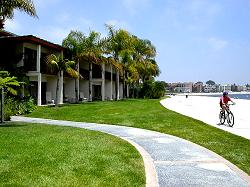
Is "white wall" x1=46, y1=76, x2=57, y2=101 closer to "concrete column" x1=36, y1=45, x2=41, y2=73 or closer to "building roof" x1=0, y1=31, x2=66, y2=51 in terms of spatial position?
"building roof" x1=0, y1=31, x2=66, y2=51

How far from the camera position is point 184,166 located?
9.27 meters

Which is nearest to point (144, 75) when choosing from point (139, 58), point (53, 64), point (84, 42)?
point (139, 58)

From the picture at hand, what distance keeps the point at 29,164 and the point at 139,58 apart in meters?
55.7

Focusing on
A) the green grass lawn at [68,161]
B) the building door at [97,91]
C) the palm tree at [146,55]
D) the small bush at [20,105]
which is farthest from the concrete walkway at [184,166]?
the palm tree at [146,55]

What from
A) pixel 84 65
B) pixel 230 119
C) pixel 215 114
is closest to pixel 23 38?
pixel 215 114

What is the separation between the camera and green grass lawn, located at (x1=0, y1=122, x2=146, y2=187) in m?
7.56

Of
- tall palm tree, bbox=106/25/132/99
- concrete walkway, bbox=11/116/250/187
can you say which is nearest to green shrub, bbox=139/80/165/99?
tall palm tree, bbox=106/25/132/99

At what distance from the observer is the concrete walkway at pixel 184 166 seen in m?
7.84

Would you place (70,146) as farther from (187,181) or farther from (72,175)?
(187,181)

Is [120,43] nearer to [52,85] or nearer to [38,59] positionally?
[52,85]

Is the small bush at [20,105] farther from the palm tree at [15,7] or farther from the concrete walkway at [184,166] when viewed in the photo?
the concrete walkway at [184,166]

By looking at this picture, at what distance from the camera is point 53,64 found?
3366cm

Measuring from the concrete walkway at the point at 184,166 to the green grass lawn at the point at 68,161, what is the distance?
1.00 ft

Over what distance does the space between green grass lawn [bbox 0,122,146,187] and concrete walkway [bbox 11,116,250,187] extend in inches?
12.0
